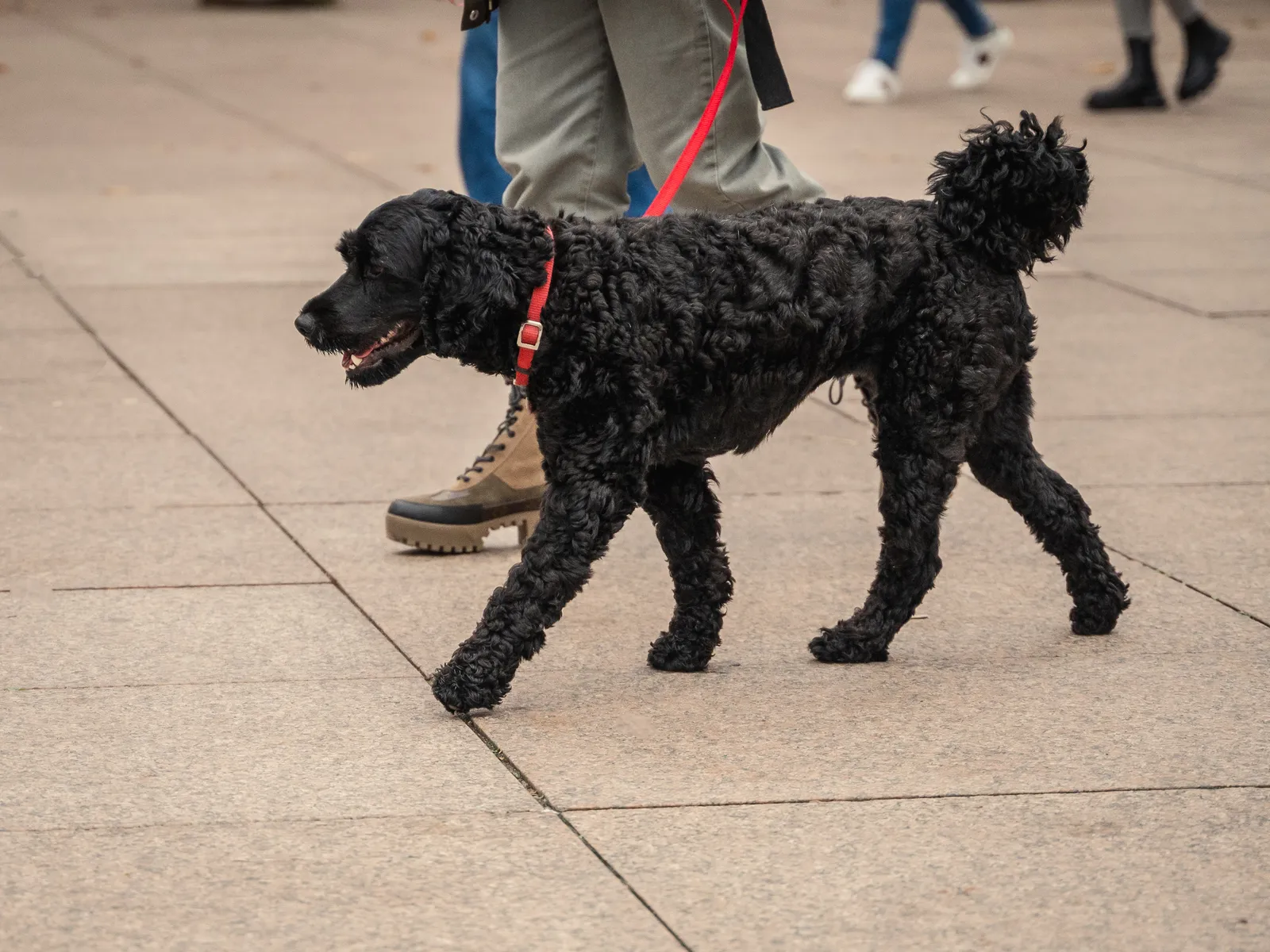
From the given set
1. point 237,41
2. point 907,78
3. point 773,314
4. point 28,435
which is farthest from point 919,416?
point 237,41

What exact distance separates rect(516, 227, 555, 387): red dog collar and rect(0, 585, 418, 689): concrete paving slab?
0.85 m

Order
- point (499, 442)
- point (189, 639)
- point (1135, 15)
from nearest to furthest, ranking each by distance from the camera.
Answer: point (189, 639)
point (499, 442)
point (1135, 15)

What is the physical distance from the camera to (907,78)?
47.7 ft

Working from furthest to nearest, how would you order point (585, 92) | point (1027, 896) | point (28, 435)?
point (28, 435) → point (585, 92) → point (1027, 896)

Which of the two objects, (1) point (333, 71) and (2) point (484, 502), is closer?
(2) point (484, 502)

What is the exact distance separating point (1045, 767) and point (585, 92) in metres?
2.25

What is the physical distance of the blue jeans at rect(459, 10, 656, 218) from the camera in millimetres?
6516

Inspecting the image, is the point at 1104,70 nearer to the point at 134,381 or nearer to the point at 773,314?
the point at 134,381

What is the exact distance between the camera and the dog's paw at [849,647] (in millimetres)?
4477

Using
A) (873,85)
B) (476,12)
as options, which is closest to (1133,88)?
(873,85)

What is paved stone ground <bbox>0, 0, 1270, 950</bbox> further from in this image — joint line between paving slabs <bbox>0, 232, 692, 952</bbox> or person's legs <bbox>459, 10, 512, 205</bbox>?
person's legs <bbox>459, 10, 512, 205</bbox>

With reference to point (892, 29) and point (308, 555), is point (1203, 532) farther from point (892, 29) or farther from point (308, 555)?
point (892, 29)

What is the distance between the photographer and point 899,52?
13398 millimetres

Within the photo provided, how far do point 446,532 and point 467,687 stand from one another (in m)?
1.22
